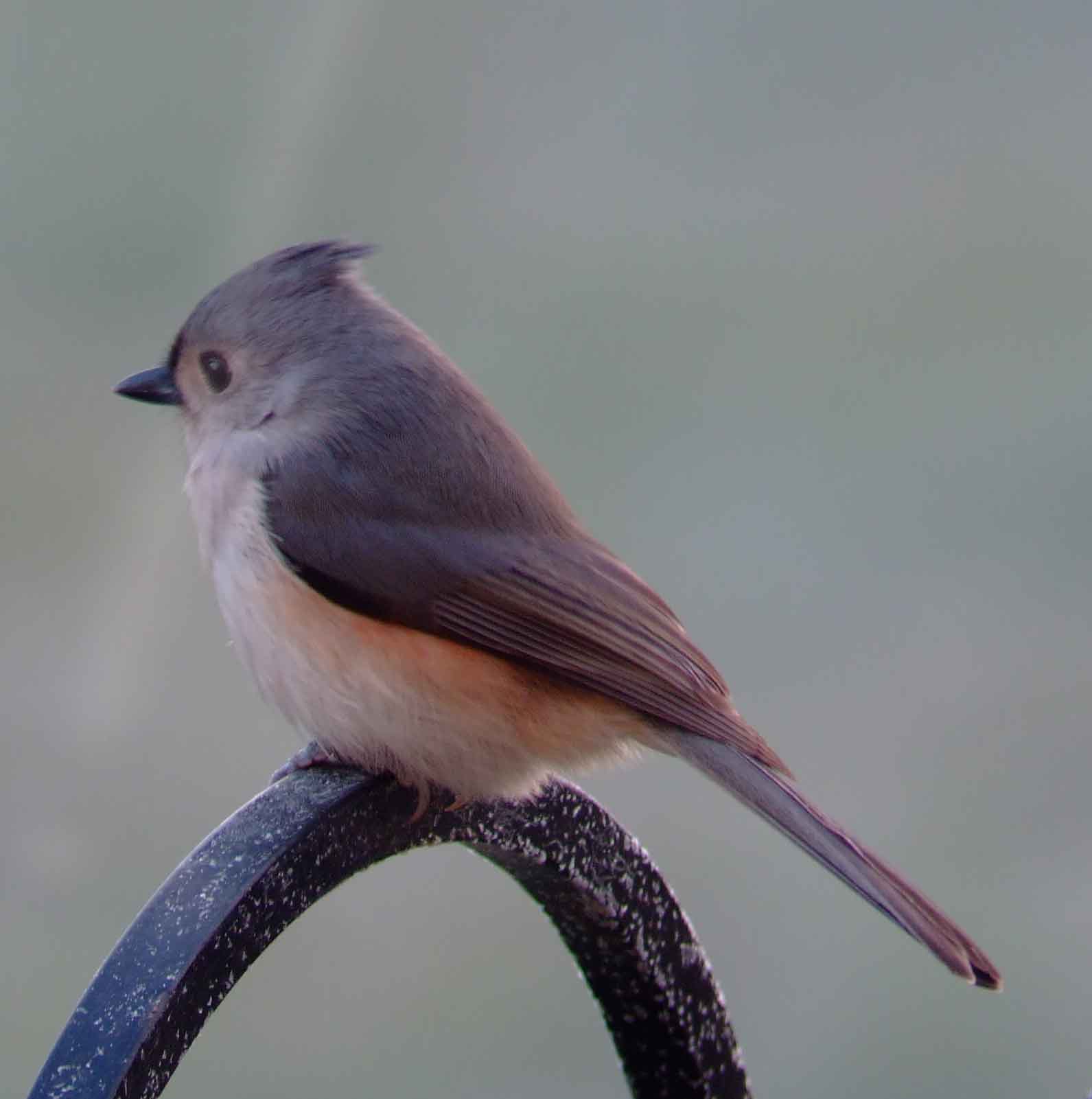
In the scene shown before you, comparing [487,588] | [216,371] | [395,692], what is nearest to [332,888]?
[395,692]

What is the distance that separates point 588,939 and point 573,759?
551 mm

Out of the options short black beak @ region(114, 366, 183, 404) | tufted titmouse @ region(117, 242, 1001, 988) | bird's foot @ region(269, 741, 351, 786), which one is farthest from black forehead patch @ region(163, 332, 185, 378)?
bird's foot @ region(269, 741, 351, 786)

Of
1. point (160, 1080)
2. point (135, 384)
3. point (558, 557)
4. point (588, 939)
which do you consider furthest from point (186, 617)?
point (160, 1080)

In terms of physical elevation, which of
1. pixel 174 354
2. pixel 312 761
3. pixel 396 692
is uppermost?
pixel 174 354

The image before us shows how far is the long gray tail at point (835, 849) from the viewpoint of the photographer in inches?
75.5

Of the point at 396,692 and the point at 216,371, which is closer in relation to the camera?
the point at 396,692

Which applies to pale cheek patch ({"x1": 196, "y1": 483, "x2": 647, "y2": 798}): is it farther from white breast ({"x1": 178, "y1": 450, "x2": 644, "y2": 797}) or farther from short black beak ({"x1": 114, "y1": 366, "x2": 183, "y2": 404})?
short black beak ({"x1": 114, "y1": 366, "x2": 183, "y2": 404})

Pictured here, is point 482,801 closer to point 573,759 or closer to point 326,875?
point 573,759

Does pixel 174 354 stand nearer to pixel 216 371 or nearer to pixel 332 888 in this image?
pixel 216 371

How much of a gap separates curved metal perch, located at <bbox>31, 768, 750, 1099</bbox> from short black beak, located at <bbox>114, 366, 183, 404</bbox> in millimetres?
779

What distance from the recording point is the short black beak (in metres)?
2.69

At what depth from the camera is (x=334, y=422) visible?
2494 millimetres

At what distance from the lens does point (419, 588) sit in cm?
237

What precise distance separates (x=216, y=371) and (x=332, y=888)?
3.91ft
